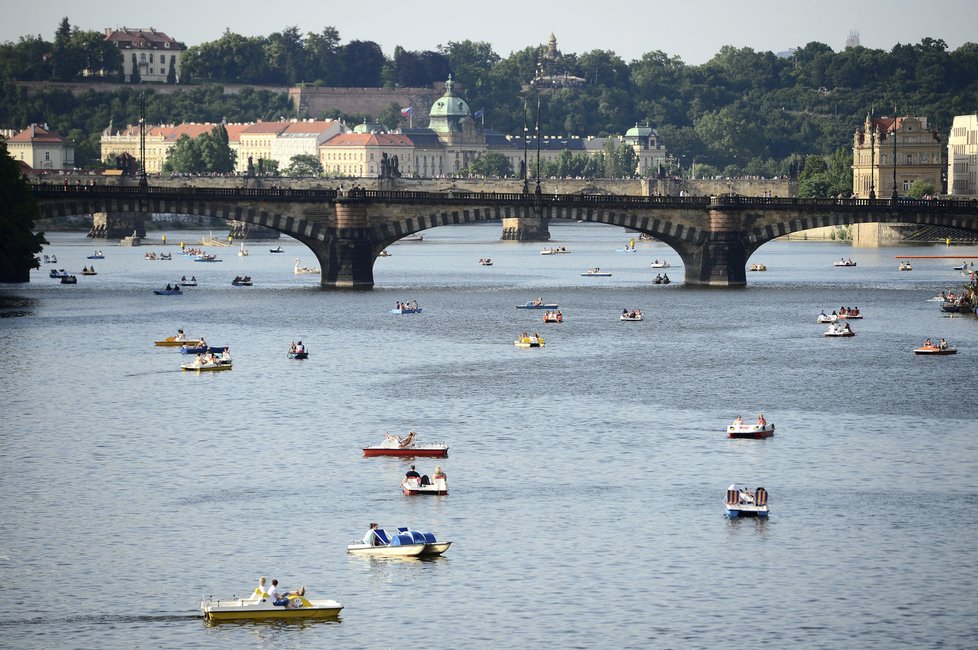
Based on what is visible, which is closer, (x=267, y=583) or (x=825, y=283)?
(x=267, y=583)

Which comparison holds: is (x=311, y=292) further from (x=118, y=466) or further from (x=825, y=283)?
(x=118, y=466)

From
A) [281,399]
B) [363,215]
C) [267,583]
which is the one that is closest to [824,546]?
[267,583]

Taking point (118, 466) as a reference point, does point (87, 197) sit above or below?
above

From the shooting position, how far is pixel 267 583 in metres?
57.1

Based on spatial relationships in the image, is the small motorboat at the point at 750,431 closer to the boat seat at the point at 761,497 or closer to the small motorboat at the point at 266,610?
the boat seat at the point at 761,497

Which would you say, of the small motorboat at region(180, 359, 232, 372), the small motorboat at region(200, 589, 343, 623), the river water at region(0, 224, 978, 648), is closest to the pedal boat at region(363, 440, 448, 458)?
the river water at region(0, 224, 978, 648)

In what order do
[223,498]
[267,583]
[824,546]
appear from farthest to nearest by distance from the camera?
[223,498] < [824,546] < [267,583]

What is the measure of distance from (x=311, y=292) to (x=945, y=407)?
2859 inches

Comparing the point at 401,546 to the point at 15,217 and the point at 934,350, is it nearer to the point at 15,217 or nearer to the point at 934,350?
the point at 934,350

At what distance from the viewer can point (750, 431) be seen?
3142 inches

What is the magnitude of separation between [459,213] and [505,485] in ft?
275

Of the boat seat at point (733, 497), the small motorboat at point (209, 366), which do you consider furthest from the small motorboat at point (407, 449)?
the small motorboat at point (209, 366)

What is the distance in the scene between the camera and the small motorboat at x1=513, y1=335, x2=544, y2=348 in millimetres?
115500

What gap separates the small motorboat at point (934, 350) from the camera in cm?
10769
